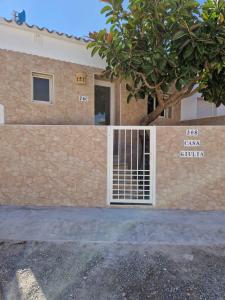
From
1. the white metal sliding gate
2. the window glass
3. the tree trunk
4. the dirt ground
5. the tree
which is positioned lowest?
the dirt ground

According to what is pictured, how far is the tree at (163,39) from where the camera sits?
7.17 m

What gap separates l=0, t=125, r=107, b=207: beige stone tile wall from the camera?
708cm

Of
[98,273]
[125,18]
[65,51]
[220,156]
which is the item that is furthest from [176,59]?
[98,273]

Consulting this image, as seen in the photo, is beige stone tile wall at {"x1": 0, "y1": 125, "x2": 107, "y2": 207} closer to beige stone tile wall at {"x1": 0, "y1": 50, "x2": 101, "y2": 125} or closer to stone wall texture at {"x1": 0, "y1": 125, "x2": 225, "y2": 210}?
stone wall texture at {"x1": 0, "y1": 125, "x2": 225, "y2": 210}

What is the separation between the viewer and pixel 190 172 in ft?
22.8

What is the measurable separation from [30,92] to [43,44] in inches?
73.8

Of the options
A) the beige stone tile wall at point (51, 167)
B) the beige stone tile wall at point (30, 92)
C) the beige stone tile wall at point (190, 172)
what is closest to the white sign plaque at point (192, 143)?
the beige stone tile wall at point (190, 172)

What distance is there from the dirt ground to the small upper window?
467 centimetres

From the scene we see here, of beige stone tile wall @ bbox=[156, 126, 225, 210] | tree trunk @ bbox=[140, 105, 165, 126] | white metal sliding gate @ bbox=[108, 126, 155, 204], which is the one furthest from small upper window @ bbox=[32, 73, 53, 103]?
beige stone tile wall @ bbox=[156, 126, 225, 210]

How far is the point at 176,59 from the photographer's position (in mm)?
7723

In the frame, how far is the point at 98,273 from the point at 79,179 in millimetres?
3547

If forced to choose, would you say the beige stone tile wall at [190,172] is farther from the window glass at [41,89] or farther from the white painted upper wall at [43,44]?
the white painted upper wall at [43,44]

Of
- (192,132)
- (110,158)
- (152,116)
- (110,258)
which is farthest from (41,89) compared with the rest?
(110,258)

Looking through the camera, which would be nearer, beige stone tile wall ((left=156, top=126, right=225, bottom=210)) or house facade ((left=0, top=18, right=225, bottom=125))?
beige stone tile wall ((left=156, top=126, right=225, bottom=210))
